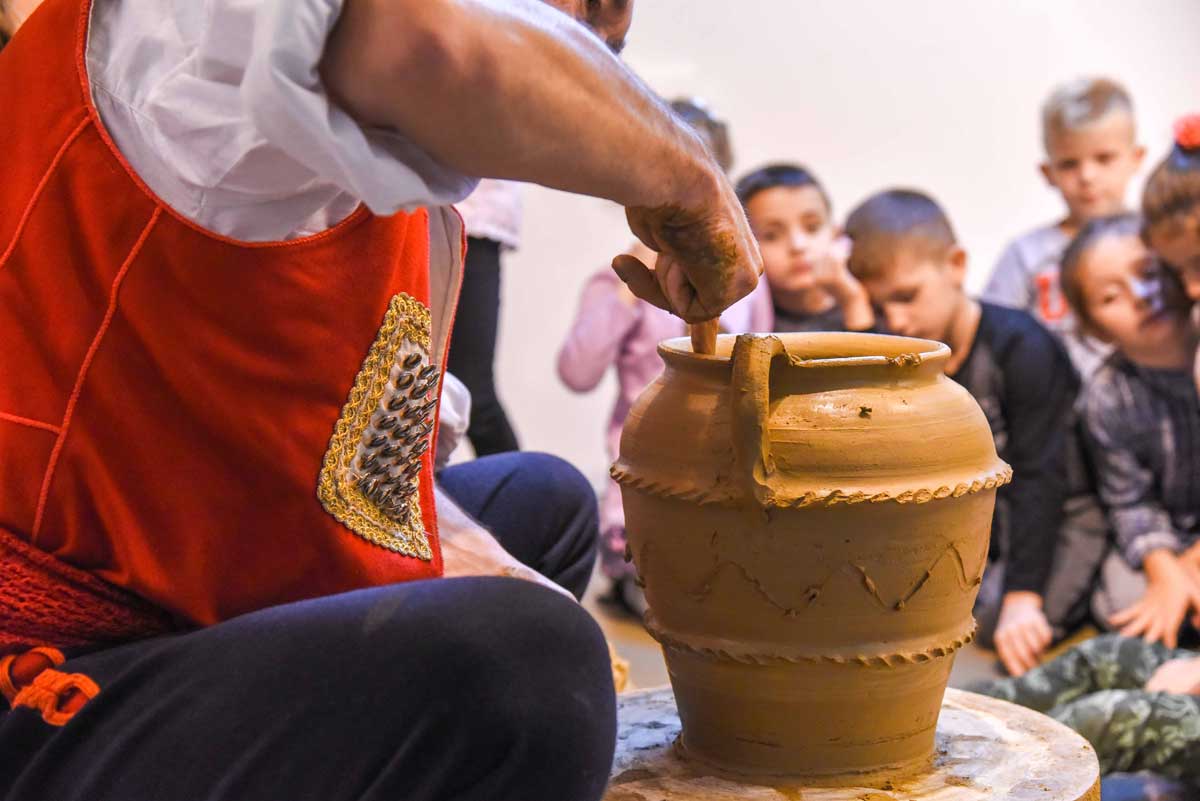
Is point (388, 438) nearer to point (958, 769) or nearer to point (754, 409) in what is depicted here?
point (754, 409)

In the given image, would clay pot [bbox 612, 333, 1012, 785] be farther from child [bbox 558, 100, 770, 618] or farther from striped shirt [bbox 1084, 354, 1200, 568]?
child [bbox 558, 100, 770, 618]

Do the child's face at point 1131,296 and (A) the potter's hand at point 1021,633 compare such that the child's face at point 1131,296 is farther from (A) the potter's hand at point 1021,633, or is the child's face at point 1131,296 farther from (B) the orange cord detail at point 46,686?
(B) the orange cord detail at point 46,686

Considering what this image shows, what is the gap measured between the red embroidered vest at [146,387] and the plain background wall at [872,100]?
4.09 m

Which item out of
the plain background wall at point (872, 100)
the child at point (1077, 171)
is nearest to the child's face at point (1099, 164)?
the child at point (1077, 171)

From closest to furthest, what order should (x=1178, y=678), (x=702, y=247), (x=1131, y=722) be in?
(x=702, y=247) < (x=1131, y=722) < (x=1178, y=678)

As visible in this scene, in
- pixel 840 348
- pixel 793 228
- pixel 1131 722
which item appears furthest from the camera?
pixel 793 228

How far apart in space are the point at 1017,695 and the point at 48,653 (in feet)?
6.75

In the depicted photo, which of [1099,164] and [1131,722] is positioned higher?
[1099,164]

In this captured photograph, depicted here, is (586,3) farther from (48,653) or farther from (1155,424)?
(1155,424)

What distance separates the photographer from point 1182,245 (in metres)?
3.33

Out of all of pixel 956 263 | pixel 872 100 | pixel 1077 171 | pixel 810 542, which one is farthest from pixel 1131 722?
pixel 872 100

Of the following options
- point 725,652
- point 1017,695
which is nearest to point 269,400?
point 725,652

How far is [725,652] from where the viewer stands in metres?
1.65

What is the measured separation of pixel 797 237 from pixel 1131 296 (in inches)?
36.4
